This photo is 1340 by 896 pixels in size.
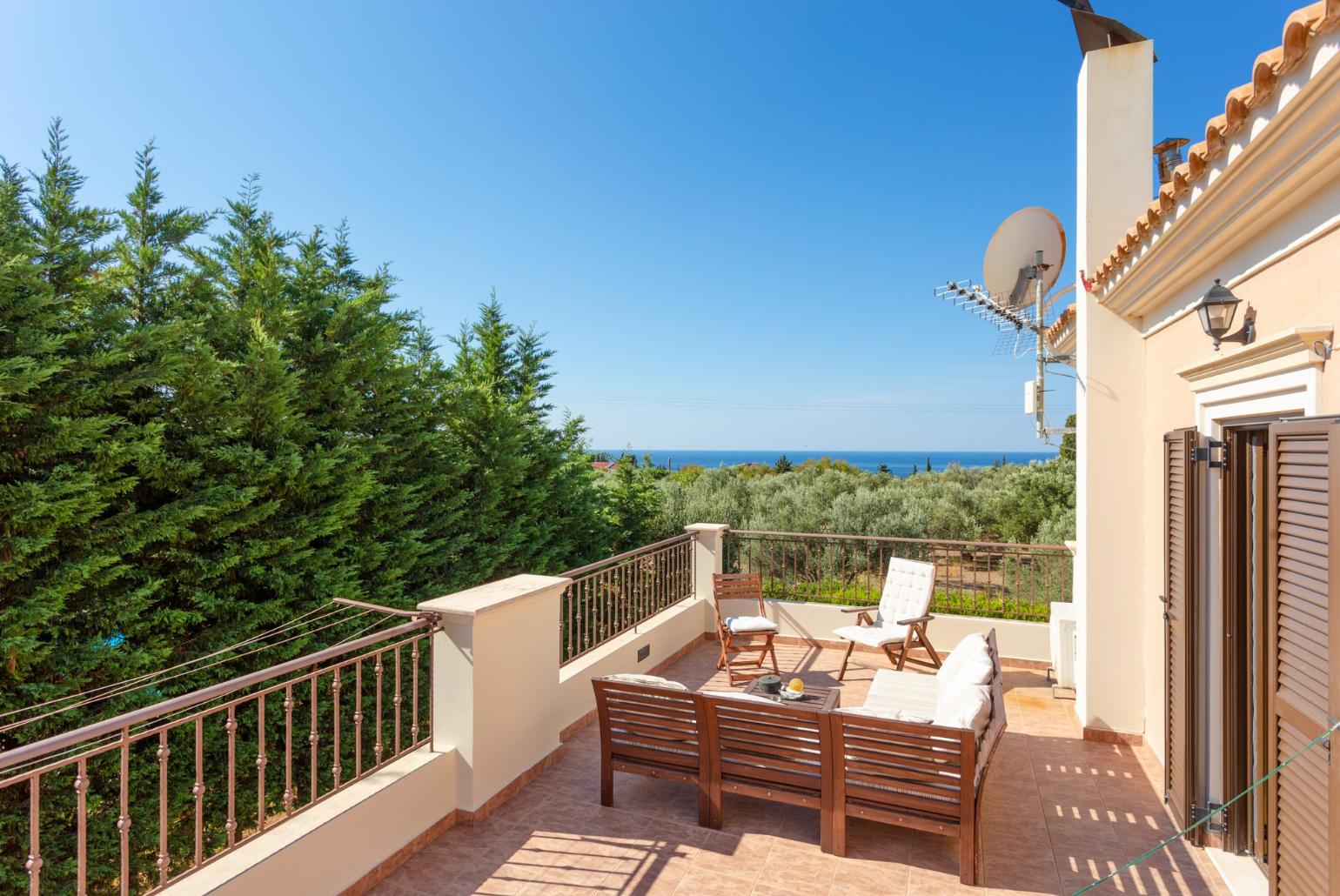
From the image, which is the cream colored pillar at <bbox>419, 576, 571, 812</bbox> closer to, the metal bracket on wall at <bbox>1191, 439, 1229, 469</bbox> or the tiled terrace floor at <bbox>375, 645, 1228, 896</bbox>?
the tiled terrace floor at <bbox>375, 645, 1228, 896</bbox>

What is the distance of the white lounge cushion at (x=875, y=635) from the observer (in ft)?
19.1

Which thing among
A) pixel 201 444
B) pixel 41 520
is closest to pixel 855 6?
pixel 201 444

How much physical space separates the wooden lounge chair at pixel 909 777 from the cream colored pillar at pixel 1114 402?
1.93m

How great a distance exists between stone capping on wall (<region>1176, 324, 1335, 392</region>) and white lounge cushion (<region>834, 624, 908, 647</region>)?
319 cm

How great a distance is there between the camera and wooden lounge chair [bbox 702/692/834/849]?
3277 millimetres

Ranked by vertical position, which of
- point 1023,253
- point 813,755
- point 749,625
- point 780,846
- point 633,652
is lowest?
point 780,846

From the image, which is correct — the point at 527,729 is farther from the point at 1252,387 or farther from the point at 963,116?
the point at 963,116

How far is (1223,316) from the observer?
9.16 feet

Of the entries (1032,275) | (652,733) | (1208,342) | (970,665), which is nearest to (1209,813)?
(970,665)

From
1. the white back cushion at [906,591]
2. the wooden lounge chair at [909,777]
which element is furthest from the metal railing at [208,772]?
the white back cushion at [906,591]

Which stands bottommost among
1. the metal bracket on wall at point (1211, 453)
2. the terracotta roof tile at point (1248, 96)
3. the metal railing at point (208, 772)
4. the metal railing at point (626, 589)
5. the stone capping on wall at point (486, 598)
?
the metal railing at point (208, 772)

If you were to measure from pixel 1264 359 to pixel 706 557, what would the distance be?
5403 mm

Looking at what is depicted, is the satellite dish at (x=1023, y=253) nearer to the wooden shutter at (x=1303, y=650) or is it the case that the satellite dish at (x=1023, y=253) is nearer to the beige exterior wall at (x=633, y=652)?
the wooden shutter at (x=1303, y=650)

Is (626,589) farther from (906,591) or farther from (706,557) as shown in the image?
(906,591)
